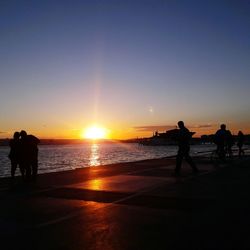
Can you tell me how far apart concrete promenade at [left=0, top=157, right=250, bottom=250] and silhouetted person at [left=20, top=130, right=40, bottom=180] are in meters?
1.36

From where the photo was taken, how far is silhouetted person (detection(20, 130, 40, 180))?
1405cm

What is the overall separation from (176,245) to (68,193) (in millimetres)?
5446

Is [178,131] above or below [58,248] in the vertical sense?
above

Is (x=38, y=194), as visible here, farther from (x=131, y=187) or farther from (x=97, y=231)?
(x=97, y=231)

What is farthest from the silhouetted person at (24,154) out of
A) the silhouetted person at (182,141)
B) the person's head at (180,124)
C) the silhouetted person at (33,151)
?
the person's head at (180,124)

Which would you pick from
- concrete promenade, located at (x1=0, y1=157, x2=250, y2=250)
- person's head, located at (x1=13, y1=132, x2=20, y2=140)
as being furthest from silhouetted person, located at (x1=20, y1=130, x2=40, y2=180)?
concrete promenade, located at (x1=0, y1=157, x2=250, y2=250)

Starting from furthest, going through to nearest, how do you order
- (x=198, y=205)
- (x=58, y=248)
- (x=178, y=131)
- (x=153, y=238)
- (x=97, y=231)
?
(x=178, y=131), (x=198, y=205), (x=97, y=231), (x=153, y=238), (x=58, y=248)

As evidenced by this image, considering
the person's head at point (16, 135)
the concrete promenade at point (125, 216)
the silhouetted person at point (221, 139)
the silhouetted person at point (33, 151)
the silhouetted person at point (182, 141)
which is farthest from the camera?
the silhouetted person at point (221, 139)

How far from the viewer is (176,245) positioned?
5.82 m

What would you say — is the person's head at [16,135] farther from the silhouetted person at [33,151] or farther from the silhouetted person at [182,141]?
the silhouetted person at [182,141]

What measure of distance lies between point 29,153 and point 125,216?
23.6 ft

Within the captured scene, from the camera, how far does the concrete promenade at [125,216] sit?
6.01 m

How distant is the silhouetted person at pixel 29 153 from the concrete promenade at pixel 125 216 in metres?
1.36

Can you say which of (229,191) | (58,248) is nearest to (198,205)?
(229,191)
